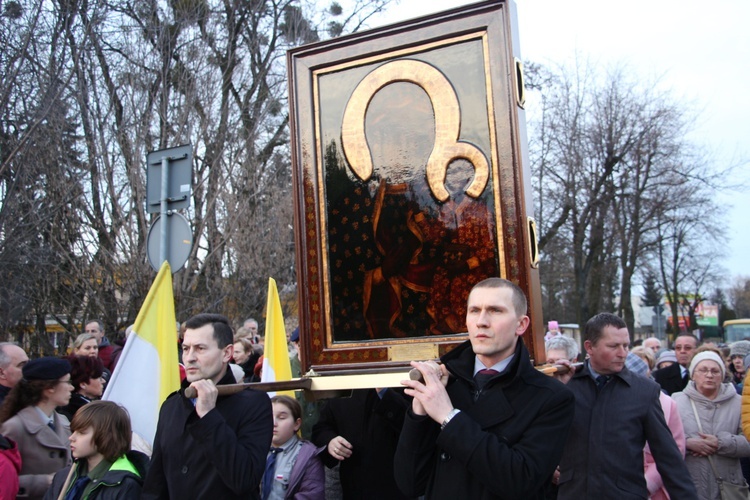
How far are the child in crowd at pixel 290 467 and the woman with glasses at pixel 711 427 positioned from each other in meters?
2.90

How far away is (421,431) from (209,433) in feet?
3.23

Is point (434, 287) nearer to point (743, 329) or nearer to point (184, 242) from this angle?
point (184, 242)

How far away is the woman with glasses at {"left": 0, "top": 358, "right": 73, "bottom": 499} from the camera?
4406 millimetres

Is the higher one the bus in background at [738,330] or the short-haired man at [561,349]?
the short-haired man at [561,349]

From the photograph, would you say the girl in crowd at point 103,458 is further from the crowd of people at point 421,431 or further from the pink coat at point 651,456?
the pink coat at point 651,456

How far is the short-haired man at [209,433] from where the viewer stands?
3.21m

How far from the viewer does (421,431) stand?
2748 mm

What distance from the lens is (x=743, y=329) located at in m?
29.8

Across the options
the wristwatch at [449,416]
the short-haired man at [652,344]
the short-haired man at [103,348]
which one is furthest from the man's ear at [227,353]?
the short-haired man at [652,344]

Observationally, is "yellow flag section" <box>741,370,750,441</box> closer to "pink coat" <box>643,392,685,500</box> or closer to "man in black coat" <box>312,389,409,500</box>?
"pink coat" <box>643,392,685,500</box>

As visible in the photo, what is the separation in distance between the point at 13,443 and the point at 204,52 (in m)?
11.7

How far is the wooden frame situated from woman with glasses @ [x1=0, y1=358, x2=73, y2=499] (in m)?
1.61

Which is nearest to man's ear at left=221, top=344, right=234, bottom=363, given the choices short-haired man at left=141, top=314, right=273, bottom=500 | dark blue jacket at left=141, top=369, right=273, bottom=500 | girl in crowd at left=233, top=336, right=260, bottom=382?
short-haired man at left=141, top=314, right=273, bottom=500

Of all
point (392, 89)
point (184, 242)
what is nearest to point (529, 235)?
point (392, 89)
